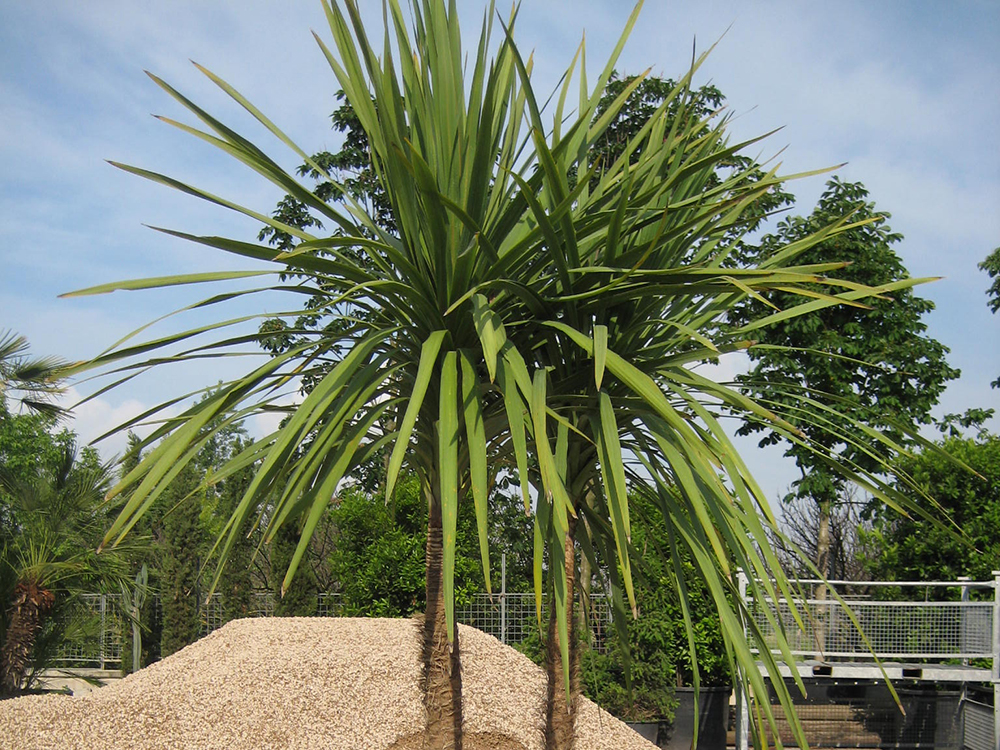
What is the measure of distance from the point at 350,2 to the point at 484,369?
1423 millimetres

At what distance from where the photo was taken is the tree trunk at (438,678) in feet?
11.3

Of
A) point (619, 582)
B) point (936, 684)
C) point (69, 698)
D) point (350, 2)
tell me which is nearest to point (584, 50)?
point (350, 2)

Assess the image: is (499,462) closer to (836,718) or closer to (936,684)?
(836,718)

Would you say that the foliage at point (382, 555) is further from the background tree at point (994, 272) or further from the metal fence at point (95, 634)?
the background tree at point (994, 272)

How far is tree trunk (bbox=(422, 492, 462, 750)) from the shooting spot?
3.45m

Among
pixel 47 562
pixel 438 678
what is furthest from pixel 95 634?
pixel 438 678

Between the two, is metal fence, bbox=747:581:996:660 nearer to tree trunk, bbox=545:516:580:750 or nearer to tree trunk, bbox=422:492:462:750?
tree trunk, bbox=545:516:580:750

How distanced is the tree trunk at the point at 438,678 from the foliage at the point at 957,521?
22.7 feet

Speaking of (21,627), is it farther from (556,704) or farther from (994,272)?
(994,272)

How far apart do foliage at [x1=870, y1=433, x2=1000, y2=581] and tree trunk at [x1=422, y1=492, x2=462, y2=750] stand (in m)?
6.93

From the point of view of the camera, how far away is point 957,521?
895 cm

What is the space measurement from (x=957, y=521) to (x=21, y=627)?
8.91 m

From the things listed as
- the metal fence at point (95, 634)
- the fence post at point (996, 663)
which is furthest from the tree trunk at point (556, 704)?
the fence post at point (996, 663)

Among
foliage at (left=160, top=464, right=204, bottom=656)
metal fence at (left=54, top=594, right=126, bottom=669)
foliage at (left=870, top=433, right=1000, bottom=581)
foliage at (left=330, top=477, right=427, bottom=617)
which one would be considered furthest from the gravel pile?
foliage at (left=870, top=433, right=1000, bottom=581)
